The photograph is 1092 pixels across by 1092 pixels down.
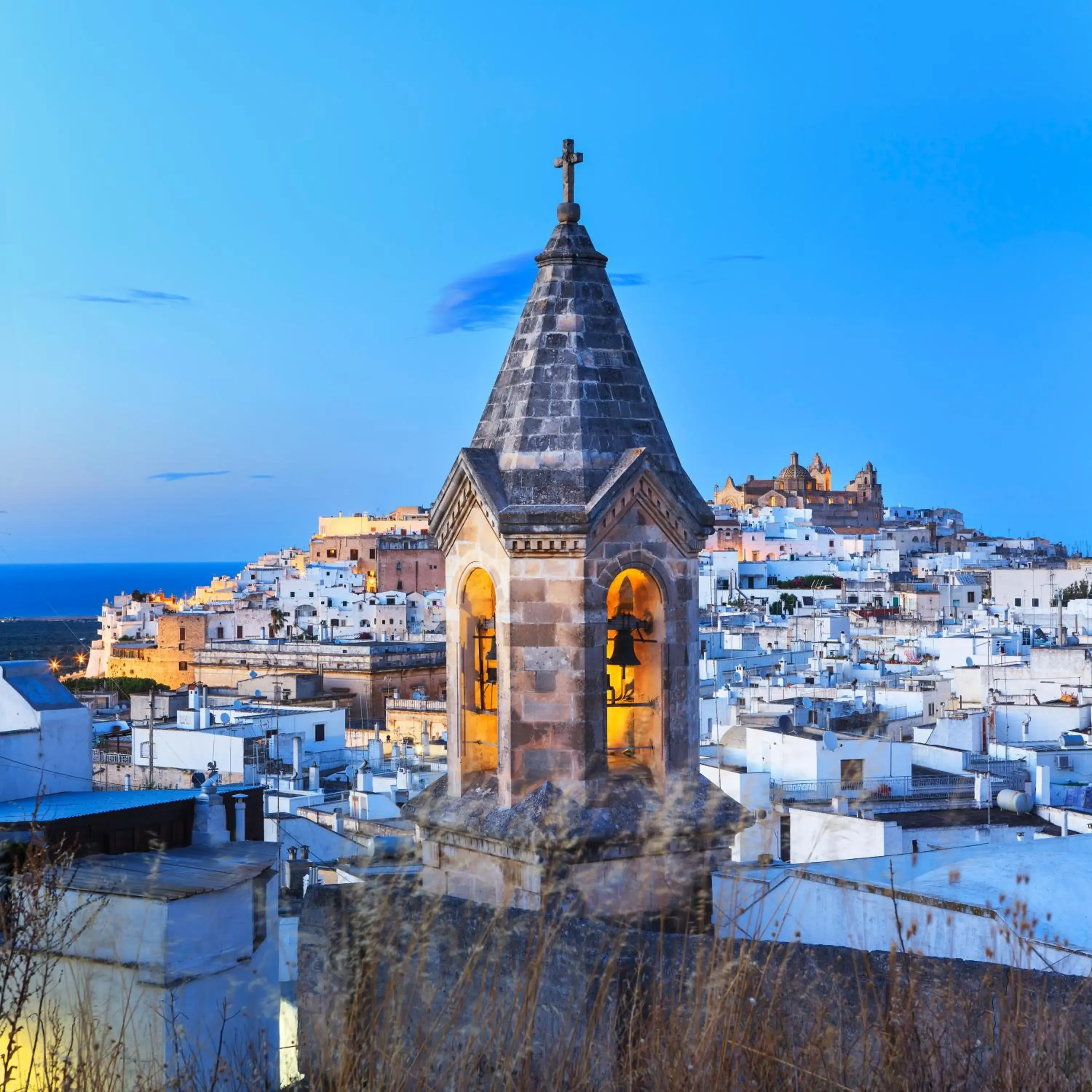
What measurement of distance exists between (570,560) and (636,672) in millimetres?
815

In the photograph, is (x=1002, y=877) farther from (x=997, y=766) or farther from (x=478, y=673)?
(x=997, y=766)

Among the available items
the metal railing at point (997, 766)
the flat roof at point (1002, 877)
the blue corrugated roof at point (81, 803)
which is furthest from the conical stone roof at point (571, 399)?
the metal railing at point (997, 766)

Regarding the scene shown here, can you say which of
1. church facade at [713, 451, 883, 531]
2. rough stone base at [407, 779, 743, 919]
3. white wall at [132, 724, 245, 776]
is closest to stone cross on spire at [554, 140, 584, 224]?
rough stone base at [407, 779, 743, 919]

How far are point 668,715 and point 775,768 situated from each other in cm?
1441

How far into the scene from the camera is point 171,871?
24.3ft

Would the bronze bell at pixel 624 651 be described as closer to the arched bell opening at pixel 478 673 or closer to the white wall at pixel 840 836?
the arched bell opening at pixel 478 673

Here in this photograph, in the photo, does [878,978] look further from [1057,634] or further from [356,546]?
[356,546]

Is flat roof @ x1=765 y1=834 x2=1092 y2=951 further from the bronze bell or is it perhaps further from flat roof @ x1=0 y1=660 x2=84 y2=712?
flat roof @ x1=0 y1=660 x2=84 y2=712

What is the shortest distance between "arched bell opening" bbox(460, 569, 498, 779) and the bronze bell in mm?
590

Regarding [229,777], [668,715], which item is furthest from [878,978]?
[229,777]

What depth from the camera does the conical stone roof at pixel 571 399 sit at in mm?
7281

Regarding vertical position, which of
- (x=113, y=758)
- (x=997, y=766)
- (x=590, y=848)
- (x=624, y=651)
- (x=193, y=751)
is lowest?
(x=997, y=766)

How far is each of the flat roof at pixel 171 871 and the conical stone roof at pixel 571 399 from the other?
222cm

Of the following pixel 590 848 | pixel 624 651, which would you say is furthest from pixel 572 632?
pixel 590 848
